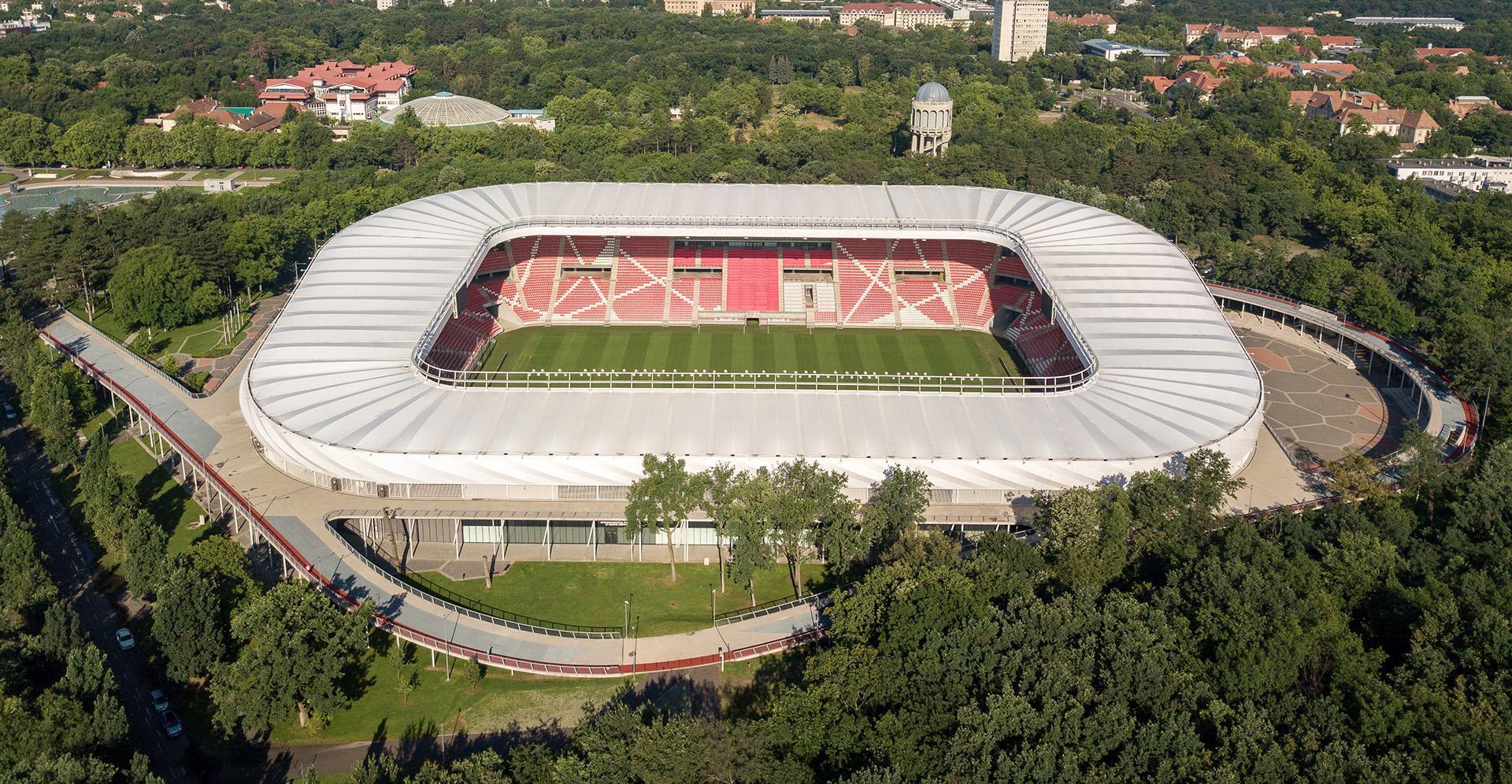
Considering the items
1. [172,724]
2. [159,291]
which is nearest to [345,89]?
[159,291]

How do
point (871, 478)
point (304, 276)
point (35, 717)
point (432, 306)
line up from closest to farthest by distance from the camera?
point (35, 717) → point (871, 478) → point (432, 306) → point (304, 276)

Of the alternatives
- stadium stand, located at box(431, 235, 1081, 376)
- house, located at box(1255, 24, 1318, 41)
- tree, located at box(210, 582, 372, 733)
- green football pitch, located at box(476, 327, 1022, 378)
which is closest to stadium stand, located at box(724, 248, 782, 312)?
stadium stand, located at box(431, 235, 1081, 376)

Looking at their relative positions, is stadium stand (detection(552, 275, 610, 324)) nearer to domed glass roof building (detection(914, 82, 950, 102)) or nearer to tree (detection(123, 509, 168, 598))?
tree (detection(123, 509, 168, 598))

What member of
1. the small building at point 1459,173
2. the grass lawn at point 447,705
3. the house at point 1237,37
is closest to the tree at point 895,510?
the grass lawn at point 447,705

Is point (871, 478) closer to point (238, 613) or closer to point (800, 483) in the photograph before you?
point (800, 483)

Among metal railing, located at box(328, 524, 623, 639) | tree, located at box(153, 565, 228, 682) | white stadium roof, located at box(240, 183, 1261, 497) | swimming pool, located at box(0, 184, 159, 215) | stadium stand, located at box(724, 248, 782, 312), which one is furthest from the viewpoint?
swimming pool, located at box(0, 184, 159, 215)

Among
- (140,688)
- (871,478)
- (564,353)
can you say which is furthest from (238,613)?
(564,353)

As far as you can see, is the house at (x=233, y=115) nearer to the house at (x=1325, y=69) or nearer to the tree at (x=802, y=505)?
the tree at (x=802, y=505)
